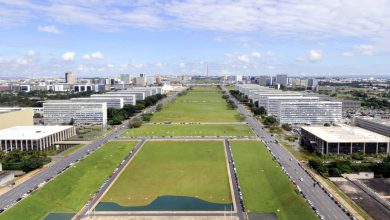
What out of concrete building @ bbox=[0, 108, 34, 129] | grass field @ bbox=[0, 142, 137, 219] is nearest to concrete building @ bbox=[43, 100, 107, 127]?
concrete building @ bbox=[0, 108, 34, 129]

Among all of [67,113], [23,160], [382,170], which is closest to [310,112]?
[382,170]

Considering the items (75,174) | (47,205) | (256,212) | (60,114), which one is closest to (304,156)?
(256,212)

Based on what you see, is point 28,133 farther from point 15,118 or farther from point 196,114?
point 196,114

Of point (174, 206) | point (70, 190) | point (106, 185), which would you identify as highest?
point (106, 185)

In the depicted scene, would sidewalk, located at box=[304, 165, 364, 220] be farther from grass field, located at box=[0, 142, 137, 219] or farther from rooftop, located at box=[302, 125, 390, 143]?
grass field, located at box=[0, 142, 137, 219]

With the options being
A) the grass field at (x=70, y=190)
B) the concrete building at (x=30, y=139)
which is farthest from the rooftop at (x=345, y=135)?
the concrete building at (x=30, y=139)

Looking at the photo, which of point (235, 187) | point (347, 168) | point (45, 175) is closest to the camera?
point (235, 187)

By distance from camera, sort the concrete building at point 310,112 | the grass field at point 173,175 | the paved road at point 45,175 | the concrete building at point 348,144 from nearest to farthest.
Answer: the paved road at point 45,175 < the grass field at point 173,175 < the concrete building at point 348,144 < the concrete building at point 310,112

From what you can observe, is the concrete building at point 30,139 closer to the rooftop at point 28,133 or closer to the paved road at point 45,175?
the rooftop at point 28,133
